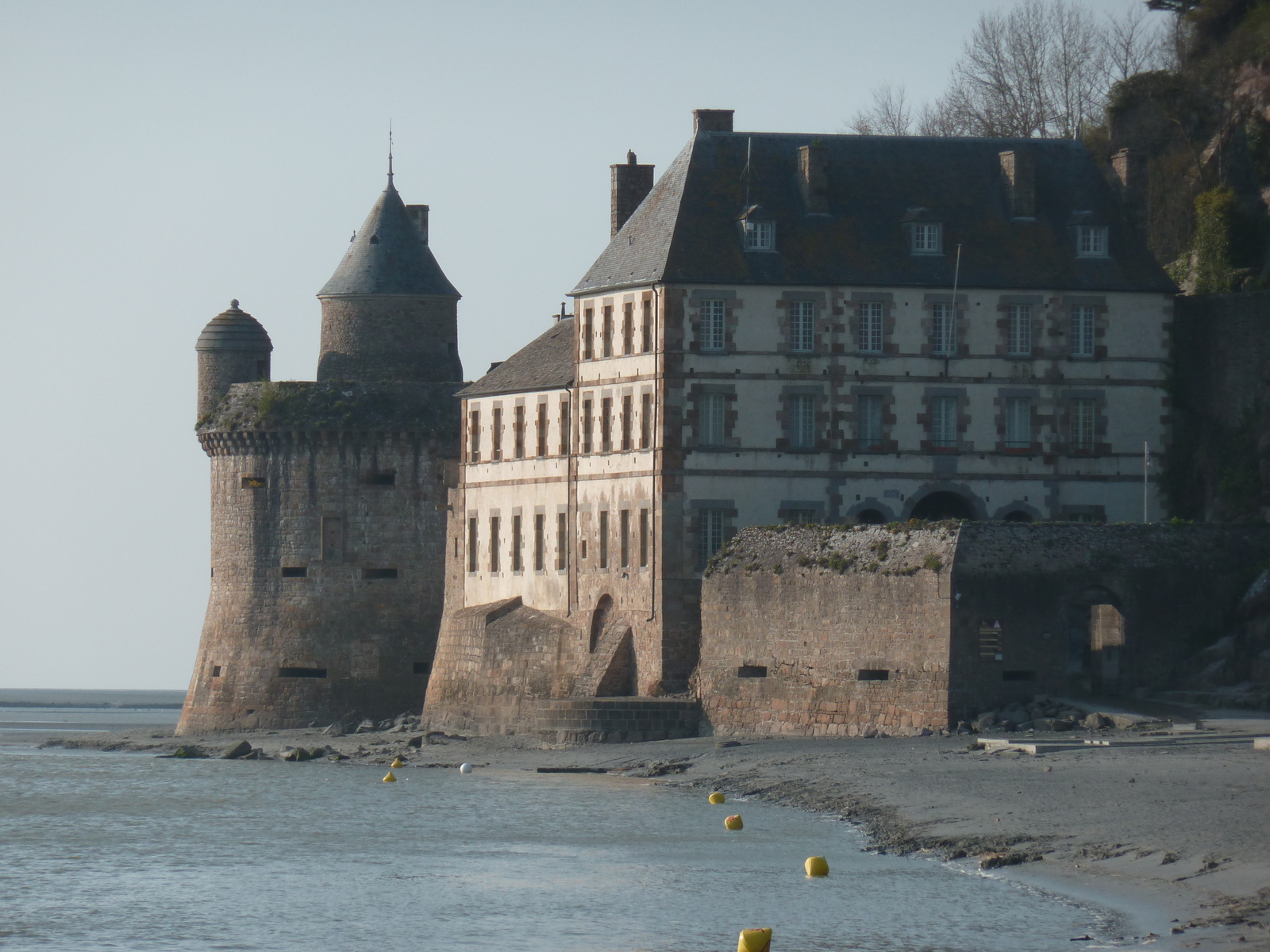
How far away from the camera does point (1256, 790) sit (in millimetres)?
36469

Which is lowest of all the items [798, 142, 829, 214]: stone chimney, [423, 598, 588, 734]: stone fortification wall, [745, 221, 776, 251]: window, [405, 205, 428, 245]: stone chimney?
[423, 598, 588, 734]: stone fortification wall

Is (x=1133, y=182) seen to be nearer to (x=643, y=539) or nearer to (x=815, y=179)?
→ (x=815, y=179)

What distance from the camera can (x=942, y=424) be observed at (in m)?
58.4

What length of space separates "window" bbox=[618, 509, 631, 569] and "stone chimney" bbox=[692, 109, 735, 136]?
948 centimetres

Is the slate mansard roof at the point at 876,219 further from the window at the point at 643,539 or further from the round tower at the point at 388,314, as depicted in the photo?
the round tower at the point at 388,314

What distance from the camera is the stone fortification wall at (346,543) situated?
73562 mm

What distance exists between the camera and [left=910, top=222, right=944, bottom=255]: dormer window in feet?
194

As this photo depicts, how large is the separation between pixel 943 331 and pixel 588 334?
29.2 feet

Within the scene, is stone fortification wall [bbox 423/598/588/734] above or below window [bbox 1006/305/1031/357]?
below

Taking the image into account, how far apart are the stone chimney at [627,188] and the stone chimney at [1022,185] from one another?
1009 cm

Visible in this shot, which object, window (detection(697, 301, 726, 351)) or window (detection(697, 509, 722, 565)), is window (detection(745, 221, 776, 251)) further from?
window (detection(697, 509, 722, 565))

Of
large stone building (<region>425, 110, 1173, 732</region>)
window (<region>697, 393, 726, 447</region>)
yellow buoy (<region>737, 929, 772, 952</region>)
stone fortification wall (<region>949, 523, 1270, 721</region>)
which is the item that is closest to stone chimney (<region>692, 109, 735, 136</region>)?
large stone building (<region>425, 110, 1173, 732</region>)

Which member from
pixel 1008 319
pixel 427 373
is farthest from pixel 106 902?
pixel 427 373

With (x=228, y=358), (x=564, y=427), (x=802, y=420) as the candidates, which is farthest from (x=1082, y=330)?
(x=228, y=358)
